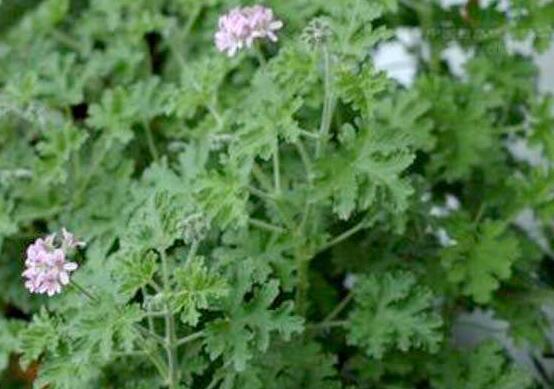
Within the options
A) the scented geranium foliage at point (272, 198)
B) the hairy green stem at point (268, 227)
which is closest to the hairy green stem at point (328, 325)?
the scented geranium foliage at point (272, 198)

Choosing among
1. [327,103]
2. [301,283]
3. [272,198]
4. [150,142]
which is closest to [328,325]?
[301,283]

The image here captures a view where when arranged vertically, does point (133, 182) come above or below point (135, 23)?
below

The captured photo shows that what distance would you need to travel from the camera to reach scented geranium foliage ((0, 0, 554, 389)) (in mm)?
1081

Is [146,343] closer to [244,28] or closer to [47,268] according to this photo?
[47,268]

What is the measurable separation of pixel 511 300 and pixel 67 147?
59cm

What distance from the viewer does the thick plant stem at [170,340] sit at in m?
1.05

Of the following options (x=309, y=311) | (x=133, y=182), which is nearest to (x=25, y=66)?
(x=133, y=182)

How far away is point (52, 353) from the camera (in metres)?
1.07

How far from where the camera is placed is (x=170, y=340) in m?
1.09

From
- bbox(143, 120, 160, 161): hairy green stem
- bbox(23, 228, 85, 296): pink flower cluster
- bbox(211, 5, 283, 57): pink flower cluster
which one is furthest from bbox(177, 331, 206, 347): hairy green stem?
bbox(143, 120, 160, 161): hairy green stem

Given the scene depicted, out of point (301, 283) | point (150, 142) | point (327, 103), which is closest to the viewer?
point (327, 103)

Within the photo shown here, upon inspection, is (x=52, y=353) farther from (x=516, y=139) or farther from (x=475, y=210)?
(x=516, y=139)

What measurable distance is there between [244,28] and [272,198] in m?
0.19

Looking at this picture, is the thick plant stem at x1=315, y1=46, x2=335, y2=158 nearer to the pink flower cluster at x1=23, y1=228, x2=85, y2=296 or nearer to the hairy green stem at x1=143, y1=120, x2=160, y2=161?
the pink flower cluster at x1=23, y1=228, x2=85, y2=296
